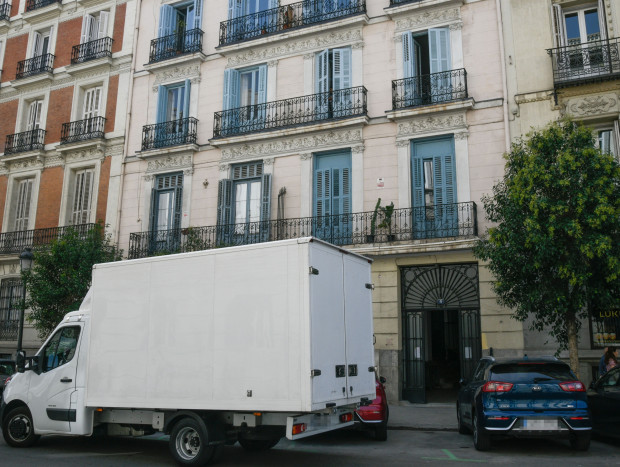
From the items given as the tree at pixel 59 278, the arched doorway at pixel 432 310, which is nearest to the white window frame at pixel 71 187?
the tree at pixel 59 278

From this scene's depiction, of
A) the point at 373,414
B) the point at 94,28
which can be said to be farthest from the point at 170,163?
the point at 373,414

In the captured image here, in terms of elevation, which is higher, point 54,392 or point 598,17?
point 598,17

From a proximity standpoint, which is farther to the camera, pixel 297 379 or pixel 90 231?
pixel 90 231

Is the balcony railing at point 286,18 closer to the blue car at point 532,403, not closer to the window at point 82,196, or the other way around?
the window at point 82,196

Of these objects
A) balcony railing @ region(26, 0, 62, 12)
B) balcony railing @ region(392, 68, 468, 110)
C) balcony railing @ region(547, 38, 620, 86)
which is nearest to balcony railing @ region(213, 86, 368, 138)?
balcony railing @ region(392, 68, 468, 110)

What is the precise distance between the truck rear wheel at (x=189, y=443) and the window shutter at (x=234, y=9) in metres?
16.9

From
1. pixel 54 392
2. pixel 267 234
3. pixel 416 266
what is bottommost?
pixel 54 392

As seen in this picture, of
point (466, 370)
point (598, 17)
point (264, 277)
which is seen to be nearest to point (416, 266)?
point (466, 370)

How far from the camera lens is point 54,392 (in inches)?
384

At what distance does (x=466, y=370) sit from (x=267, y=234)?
287 inches

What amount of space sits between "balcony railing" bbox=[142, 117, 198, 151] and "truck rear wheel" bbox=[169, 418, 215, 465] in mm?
14005

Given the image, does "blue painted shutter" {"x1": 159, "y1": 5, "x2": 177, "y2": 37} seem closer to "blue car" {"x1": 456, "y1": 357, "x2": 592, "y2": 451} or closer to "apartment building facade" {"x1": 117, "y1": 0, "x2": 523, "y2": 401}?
"apartment building facade" {"x1": 117, "y1": 0, "x2": 523, "y2": 401}

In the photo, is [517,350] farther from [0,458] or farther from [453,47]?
[0,458]

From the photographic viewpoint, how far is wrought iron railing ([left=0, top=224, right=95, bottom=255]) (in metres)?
22.5
